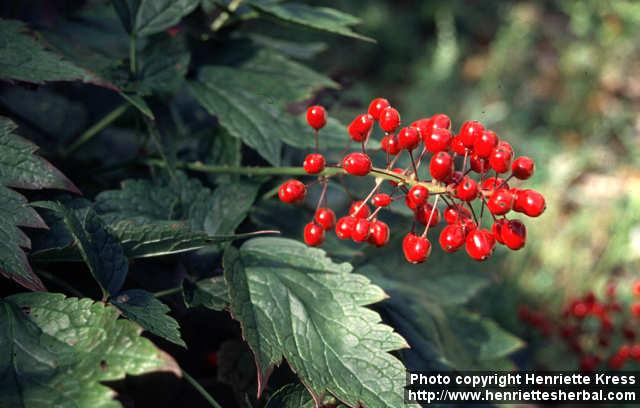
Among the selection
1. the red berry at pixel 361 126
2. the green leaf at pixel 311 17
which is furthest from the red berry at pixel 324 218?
the green leaf at pixel 311 17

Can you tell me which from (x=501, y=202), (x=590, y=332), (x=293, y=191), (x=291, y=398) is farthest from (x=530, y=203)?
(x=590, y=332)

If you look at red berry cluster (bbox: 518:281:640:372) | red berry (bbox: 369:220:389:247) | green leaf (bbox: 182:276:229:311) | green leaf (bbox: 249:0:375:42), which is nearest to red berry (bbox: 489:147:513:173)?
red berry (bbox: 369:220:389:247)

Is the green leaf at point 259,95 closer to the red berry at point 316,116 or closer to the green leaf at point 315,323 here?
the red berry at point 316,116

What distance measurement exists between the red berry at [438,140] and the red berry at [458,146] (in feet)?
0.11

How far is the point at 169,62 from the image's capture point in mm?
2139

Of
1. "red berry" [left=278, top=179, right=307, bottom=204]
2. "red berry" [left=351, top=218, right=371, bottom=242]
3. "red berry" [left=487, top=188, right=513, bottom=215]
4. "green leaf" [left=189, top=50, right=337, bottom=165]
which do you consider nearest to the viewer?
"red berry" [left=487, top=188, right=513, bottom=215]

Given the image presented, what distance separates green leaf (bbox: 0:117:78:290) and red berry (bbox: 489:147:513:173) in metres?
1.06

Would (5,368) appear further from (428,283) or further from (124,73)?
(428,283)

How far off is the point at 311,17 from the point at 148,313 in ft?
4.06

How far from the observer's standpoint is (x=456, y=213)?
164 cm

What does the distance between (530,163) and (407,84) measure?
5682 millimetres

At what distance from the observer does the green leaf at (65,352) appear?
1263 millimetres

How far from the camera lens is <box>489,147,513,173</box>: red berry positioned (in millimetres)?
1555

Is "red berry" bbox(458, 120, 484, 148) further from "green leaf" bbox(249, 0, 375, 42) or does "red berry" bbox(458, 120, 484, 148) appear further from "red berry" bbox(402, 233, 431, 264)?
"green leaf" bbox(249, 0, 375, 42)
